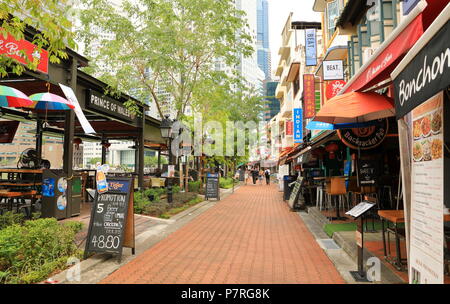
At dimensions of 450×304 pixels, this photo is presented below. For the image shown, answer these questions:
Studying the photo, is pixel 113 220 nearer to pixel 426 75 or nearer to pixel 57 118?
pixel 426 75

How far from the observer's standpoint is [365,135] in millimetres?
6551

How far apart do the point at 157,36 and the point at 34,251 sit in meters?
9.33

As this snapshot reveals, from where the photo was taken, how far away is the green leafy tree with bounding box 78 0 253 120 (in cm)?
1154

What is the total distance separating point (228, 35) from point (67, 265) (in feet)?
33.8

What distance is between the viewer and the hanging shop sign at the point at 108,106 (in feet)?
34.2


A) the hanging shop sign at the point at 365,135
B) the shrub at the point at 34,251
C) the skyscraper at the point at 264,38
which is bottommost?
the shrub at the point at 34,251

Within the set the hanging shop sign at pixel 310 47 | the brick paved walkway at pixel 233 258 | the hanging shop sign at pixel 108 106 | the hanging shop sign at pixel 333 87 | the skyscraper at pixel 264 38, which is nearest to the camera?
the brick paved walkway at pixel 233 258

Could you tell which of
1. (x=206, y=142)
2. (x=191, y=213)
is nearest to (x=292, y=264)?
(x=191, y=213)

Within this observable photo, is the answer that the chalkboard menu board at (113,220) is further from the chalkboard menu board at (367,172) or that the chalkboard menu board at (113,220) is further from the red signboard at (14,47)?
the chalkboard menu board at (367,172)

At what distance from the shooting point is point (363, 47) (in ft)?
35.7

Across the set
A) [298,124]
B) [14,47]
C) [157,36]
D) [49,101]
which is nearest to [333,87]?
[157,36]

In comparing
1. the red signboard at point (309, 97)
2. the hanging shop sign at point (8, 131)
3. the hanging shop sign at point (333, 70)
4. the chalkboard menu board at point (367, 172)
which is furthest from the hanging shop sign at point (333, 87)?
the hanging shop sign at point (8, 131)

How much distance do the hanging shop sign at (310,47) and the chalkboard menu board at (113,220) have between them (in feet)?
55.3

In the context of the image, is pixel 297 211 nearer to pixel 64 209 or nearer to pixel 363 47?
pixel 363 47
